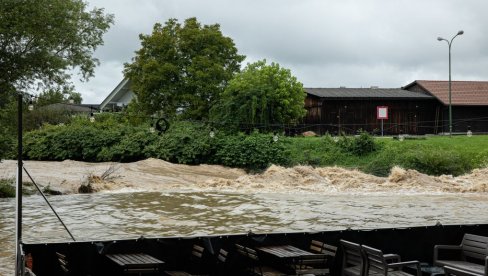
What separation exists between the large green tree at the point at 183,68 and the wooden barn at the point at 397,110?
8218 millimetres

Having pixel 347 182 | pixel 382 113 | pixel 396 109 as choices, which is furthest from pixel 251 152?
pixel 396 109

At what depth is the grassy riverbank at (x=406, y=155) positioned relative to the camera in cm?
4297

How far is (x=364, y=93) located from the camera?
59938 mm

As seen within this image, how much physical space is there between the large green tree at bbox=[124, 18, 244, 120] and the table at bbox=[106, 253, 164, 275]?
48.3 meters

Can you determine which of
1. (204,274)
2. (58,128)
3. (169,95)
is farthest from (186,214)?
(169,95)

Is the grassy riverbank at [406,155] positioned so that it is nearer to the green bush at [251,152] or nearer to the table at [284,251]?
the green bush at [251,152]

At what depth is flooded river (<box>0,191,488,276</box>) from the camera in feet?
76.2

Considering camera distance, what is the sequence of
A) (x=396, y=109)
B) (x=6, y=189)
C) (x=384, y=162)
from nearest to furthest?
(x=6, y=189), (x=384, y=162), (x=396, y=109)

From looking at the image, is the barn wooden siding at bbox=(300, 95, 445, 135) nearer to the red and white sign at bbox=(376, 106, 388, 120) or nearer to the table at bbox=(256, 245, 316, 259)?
the red and white sign at bbox=(376, 106, 388, 120)

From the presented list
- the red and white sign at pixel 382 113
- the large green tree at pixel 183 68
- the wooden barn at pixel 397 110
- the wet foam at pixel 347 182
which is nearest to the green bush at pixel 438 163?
the wet foam at pixel 347 182

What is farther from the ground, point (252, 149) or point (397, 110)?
point (397, 110)

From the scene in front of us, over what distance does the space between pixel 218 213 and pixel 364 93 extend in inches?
1350

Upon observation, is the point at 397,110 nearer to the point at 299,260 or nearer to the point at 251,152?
the point at 251,152

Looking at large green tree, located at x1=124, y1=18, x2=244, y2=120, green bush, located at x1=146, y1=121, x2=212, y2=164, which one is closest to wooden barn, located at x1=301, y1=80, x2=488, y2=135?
large green tree, located at x1=124, y1=18, x2=244, y2=120
